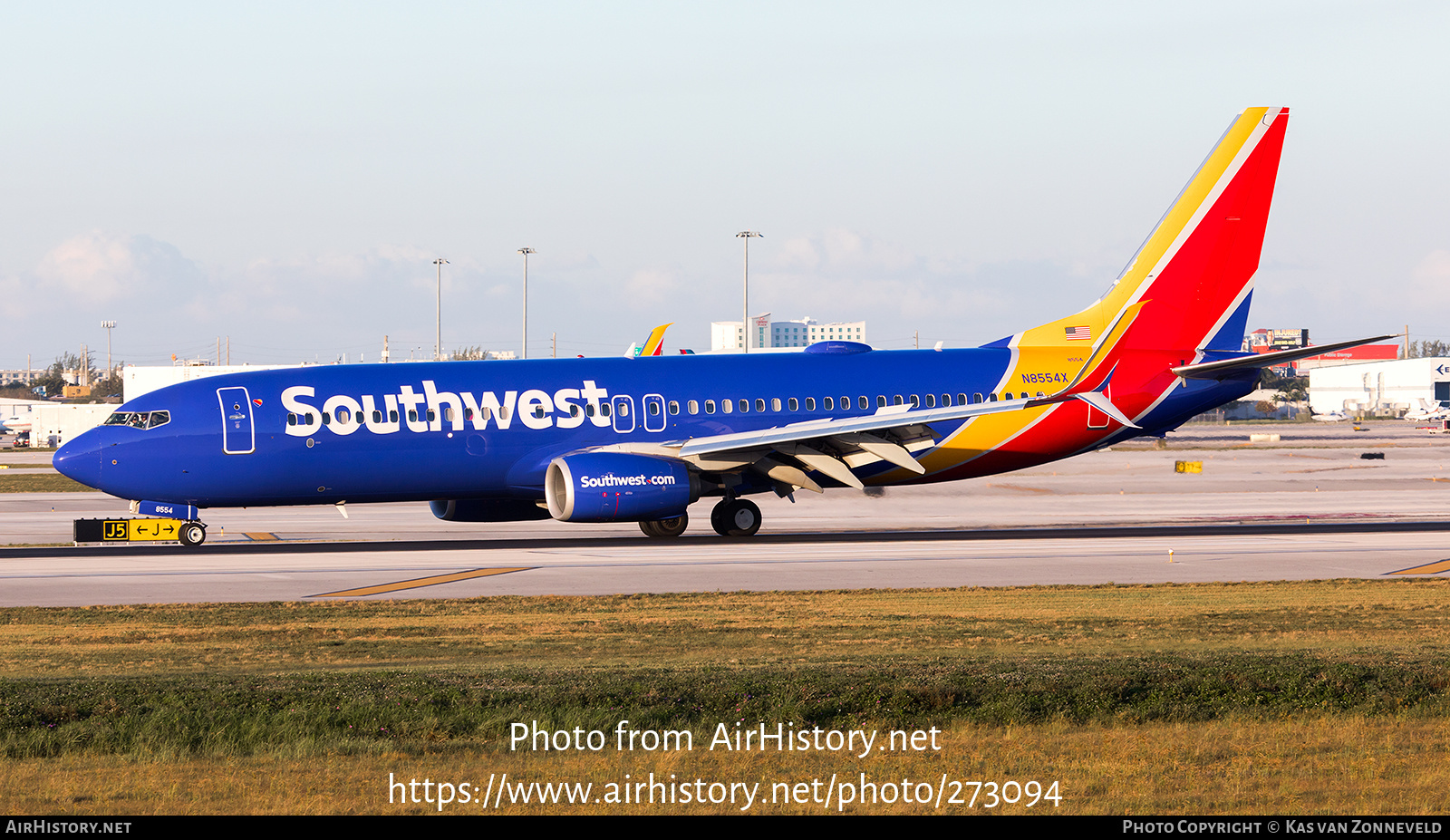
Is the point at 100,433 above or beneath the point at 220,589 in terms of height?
above

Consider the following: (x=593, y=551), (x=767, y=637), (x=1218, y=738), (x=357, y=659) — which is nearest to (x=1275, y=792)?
(x=1218, y=738)

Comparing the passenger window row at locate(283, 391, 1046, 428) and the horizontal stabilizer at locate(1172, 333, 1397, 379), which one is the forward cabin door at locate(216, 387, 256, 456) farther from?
the horizontal stabilizer at locate(1172, 333, 1397, 379)

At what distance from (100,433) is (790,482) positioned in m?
16.1

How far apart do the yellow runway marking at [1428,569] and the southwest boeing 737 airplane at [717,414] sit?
8675 millimetres

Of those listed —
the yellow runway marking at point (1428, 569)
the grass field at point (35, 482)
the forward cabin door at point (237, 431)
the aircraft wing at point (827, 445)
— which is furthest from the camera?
Result: the grass field at point (35, 482)

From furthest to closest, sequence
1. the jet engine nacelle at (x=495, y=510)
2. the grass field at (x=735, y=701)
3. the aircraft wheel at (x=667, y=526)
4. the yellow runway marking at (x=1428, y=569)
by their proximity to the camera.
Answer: the jet engine nacelle at (x=495, y=510) < the aircraft wheel at (x=667, y=526) < the yellow runway marking at (x=1428, y=569) < the grass field at (x=735, y=701)

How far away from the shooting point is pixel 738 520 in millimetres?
36250

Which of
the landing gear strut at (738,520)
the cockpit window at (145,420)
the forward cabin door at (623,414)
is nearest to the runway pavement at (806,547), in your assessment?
the landing gear strut at (738,520)

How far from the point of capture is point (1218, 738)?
12086mm

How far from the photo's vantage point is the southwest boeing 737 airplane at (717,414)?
110ft

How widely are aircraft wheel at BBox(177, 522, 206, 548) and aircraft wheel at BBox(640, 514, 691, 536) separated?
34.2 ft

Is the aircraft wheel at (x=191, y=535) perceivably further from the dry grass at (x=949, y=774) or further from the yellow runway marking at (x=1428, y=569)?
the yellow runway marking at (x=1428, y=569)

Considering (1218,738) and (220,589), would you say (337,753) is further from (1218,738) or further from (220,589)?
(220,589)

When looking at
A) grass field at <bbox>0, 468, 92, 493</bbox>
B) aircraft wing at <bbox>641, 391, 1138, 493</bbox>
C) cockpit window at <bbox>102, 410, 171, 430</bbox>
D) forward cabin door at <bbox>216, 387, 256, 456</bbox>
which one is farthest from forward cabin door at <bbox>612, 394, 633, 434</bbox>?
grass field at <bbox>0, 468, 92, 493</bbox>
